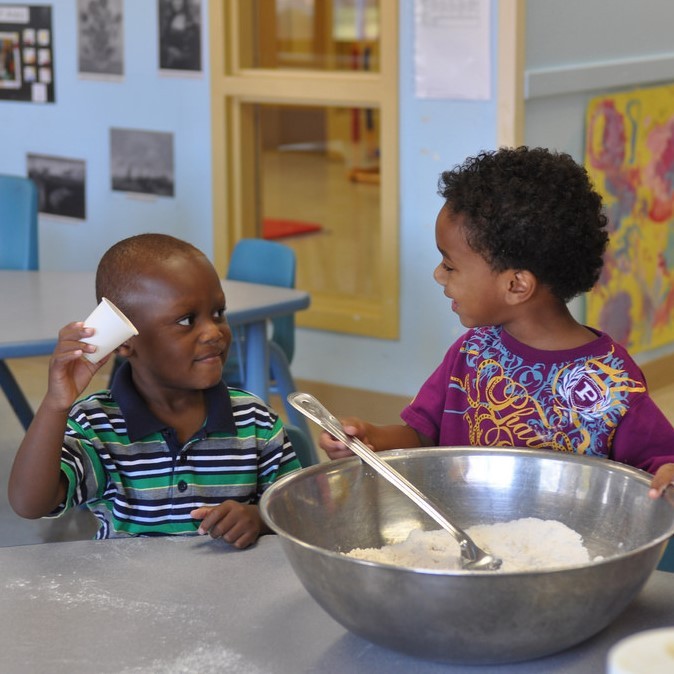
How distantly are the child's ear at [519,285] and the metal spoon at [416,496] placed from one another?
37 cm

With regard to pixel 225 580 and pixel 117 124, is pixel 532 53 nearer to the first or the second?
pixel 117 124

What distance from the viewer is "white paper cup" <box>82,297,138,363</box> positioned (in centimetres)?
126

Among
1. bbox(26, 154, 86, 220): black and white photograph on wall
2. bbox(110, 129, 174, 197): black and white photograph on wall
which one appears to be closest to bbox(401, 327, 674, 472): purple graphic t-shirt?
bbox(110, 129, 174, 197): black and white photograph on wall

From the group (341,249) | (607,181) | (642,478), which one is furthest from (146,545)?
(341,249)

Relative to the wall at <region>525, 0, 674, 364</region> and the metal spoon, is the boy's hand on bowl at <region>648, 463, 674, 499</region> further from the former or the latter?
the wall at <region>525, 0, 674, 364</region>

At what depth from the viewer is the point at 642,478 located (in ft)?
3.87

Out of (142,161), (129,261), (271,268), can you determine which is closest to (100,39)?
(142,161)

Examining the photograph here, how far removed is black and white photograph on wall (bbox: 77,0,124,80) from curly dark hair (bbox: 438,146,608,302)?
3041mm

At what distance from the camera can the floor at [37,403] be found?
10.1 ft

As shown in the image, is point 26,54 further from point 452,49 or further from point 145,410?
point 145,410

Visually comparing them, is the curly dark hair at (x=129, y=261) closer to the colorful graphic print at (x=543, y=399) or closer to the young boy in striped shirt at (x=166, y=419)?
the young boy in striped shirt at (x=166, y=419)

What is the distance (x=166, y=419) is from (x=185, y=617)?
52 cm

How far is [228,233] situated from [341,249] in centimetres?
→ 176

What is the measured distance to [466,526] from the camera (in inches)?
50.1
